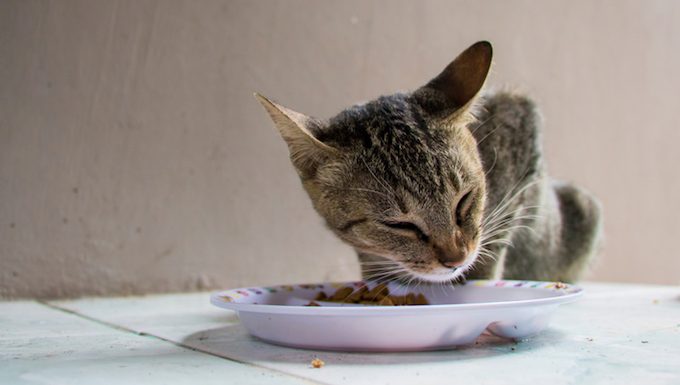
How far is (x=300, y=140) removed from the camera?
1726mm

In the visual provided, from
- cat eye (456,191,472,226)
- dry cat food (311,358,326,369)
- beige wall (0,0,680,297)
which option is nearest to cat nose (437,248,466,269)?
cat eye (456,191,472,226)

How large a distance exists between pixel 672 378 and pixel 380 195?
769mm

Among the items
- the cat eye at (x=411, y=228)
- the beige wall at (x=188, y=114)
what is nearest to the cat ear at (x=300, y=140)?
the cat eye at (x=411, y=228)

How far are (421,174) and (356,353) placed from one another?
49cm

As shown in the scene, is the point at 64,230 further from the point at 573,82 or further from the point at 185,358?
the point at 573,82

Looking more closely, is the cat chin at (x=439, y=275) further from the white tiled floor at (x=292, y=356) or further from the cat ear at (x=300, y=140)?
A: the cat ear at (x=300, y=140)

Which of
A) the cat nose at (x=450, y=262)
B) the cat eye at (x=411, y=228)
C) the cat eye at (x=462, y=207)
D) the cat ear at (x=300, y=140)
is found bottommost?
the cat nose at (x=450, y=262)

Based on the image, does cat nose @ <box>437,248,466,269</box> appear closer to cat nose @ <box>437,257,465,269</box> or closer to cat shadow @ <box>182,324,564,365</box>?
cat nose @ <box>437,257,465,269</box>

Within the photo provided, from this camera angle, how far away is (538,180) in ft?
7.32

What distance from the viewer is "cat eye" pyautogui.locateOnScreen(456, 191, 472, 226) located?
1.72m

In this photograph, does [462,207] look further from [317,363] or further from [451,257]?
[317,363]

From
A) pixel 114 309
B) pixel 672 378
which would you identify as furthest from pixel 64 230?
pixel 672 378

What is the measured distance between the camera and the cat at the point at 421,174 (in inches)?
Result: 64.8

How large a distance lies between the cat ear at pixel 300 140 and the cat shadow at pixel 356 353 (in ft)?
1.60
